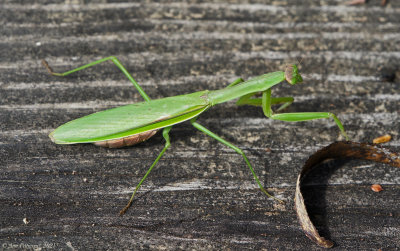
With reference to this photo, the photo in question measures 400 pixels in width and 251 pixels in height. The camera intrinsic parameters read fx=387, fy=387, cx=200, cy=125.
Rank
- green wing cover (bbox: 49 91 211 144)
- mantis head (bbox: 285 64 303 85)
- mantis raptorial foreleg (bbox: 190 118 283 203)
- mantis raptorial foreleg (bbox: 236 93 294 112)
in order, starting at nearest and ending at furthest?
mantis raptorial foreleg (bbox: 190 118 283 203)
green wing cover (bbox: 49 91 211 144)
mantis head (bbox: 285 64 303 85)
mantis raptorial foreleg (bbox: 236 93 294 112)

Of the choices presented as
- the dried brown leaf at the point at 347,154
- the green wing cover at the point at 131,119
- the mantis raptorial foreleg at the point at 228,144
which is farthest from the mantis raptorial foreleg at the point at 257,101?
the dried brown leaf at the point at 347,154

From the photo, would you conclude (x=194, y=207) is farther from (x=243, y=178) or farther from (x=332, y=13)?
(x=332, y=13)

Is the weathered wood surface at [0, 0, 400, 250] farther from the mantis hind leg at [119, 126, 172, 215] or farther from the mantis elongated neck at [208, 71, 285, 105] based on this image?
the mantis elongated neck at [208, 71, 285, 105]

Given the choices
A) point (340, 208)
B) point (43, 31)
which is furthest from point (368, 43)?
point (43, 31)

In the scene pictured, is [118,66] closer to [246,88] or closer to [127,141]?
[127,141]

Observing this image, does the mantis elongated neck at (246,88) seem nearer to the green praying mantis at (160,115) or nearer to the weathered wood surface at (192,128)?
the green praying mantis at (160,115)

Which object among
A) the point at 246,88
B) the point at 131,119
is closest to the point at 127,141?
the point at 131,119

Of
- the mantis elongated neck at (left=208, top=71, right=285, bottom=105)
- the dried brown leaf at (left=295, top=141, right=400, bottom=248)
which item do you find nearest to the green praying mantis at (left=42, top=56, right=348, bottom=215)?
the mantis elongated neck at (left=208, top=71, right=285, bottom=105)

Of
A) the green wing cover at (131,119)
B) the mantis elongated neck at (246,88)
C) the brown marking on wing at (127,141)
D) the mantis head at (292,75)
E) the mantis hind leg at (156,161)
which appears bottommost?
the mantis hind leg at (156,161)
